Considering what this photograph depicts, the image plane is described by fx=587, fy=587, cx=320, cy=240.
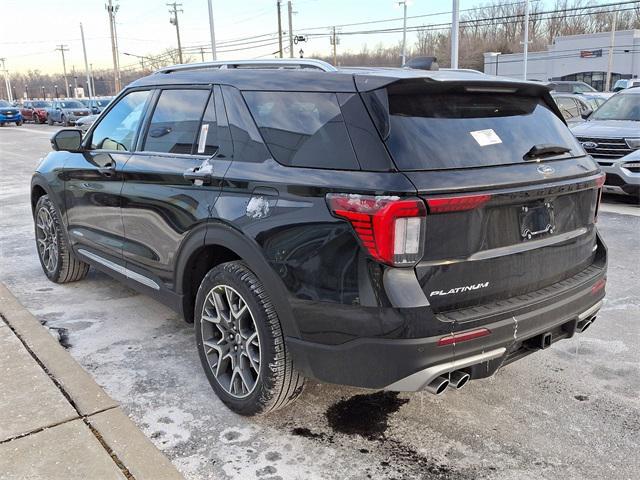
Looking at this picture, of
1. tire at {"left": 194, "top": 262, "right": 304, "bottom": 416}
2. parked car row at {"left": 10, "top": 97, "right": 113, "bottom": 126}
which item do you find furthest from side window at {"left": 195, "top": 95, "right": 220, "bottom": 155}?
parked car row at {"left": 10, "top": 97, "right": 113, "bottom": 126}

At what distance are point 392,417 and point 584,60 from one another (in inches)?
2763

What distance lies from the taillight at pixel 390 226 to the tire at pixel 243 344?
70 cm

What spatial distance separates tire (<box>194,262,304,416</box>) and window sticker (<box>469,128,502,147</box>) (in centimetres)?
124

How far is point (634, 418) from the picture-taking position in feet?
10.2

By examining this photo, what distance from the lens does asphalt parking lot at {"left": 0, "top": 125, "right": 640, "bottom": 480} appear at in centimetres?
275

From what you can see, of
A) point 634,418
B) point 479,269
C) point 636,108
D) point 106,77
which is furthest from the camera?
point 106,77

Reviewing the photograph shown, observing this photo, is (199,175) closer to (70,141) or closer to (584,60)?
(70,141)

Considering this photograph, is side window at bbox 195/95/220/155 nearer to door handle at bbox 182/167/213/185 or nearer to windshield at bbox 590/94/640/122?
door handle at bbox 182/167/213/185

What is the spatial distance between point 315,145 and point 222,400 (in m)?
Answer: 1.54

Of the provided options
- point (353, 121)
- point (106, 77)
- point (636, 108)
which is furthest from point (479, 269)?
point (106, 77)

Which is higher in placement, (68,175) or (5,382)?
(68,175)

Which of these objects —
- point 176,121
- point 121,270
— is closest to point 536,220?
point 176,121

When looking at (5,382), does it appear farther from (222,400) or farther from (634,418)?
(634,418)

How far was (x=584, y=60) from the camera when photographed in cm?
6400
